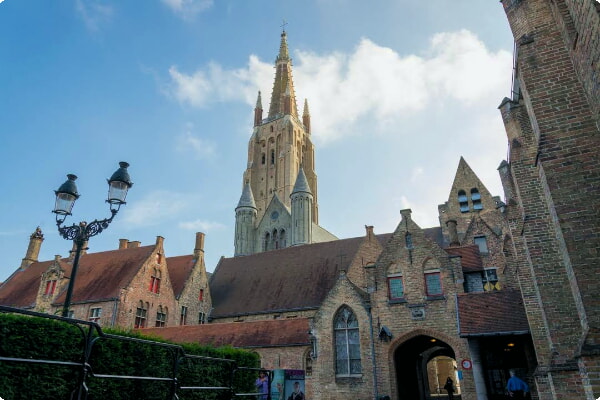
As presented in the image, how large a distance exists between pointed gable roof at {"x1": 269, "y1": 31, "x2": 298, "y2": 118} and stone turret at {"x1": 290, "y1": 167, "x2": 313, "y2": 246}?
2420 cm

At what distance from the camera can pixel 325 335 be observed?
66.1ft

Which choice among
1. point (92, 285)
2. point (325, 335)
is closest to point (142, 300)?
point (92, 285)

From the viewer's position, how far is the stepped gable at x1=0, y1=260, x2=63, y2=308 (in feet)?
102

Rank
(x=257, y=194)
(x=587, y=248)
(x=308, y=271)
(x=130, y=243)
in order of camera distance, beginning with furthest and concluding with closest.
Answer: (x=257, y=194) → (x=130, y=243) → (x=308, y=271) → (x=587, y=248)

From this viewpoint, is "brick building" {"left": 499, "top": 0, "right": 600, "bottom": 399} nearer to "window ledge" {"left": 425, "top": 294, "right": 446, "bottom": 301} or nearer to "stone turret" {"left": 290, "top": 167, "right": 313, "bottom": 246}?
"window ledge" {"left": 425, "top": 294, "right": 446, "bottom": 301}

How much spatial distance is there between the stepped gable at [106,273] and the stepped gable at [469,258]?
20.2 meters

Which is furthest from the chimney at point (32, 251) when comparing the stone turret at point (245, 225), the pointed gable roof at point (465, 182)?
the pointed gable roof at point (465, 182)

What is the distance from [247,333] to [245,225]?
29100 mm

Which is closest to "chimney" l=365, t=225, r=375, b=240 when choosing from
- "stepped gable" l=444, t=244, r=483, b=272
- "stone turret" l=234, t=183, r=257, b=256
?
"stepped gable" l=444, t=244, r=483, b=272

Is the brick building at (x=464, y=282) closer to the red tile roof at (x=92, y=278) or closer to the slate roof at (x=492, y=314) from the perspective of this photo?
the slate roof at (x=492, y=314)

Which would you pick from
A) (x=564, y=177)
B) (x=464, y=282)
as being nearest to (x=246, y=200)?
(x=464, y=282)

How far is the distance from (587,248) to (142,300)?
26.8 m

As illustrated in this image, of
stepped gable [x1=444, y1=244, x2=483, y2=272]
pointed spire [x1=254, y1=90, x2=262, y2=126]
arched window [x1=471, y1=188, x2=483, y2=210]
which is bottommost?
stepped gable [x1=444, y1=244, x2=483, y2=272]

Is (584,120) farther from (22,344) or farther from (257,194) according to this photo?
(257,194)
